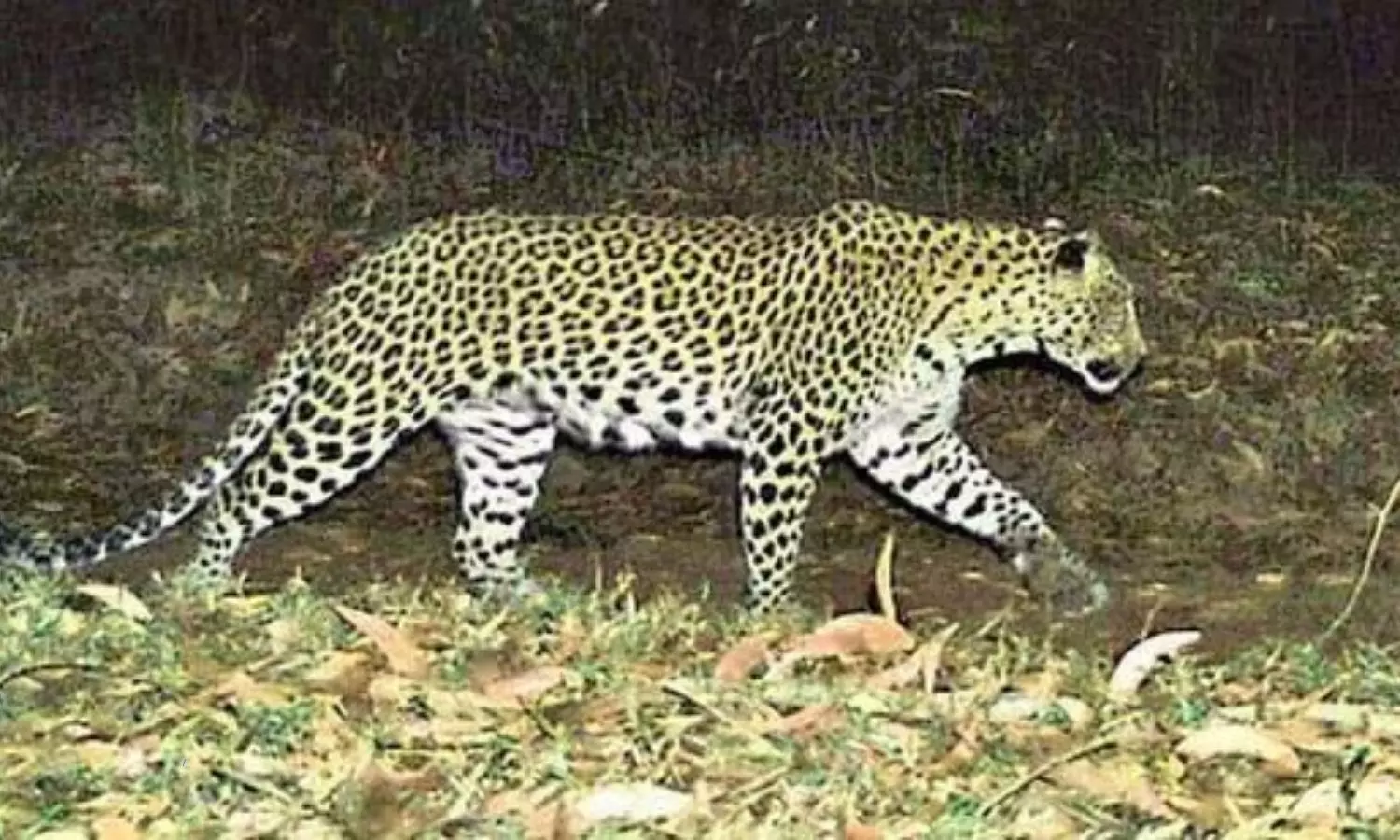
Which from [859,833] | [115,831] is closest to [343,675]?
[115,831]

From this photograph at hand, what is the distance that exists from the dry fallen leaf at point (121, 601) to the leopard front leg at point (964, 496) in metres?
4.44

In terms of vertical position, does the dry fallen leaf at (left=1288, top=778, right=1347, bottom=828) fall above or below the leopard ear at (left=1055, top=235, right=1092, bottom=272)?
above

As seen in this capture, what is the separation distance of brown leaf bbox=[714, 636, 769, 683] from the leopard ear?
4.80 meters

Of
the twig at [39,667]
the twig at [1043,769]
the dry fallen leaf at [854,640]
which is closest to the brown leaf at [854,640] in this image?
the dry fallen leaf at [854,640]

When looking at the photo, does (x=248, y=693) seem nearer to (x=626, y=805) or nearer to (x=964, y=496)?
(x=626, y=805)

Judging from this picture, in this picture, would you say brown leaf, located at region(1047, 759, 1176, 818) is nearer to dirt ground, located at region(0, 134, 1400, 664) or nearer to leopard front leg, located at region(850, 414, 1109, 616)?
dirt ground, located at region(0, 134, 1400, 664)

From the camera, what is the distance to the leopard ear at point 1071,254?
10789 millimetres

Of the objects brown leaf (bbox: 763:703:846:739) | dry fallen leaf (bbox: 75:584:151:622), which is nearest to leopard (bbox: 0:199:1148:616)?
dry fallen leaf (bbox: 75:584:151:622)

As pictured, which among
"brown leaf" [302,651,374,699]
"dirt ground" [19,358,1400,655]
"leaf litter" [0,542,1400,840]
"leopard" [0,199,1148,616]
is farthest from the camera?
"dirt ground" [19,358,1400,655]

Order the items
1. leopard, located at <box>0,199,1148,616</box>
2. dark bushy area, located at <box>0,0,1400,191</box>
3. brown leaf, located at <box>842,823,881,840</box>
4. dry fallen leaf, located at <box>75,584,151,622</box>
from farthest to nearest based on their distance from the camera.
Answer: dark bushy area, located at <box>0,0,1400,191</box> < leopard, located at <box>0,199,1148,616</box> < dry fallen leaf, located at <box>75,584,151,622</box> < brown leaf, located at <box>842,823,881,840</box>

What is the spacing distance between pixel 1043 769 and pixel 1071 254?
18.2 ft

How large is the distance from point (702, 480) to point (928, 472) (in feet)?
7.19

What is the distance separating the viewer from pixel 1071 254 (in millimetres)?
10789

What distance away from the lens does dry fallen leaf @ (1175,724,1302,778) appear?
5535mm
